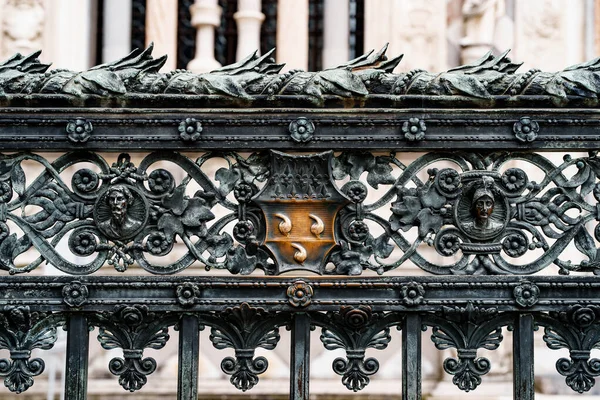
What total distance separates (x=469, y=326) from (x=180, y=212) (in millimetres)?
831

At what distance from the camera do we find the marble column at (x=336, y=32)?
7.66 metres

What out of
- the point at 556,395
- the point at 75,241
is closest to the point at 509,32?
the point at 556,395

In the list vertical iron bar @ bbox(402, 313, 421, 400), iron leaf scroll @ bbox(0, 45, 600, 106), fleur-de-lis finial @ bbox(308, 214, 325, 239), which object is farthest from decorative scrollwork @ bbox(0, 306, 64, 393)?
vertical iron bar @ bbox(402, 313, 421, 400)

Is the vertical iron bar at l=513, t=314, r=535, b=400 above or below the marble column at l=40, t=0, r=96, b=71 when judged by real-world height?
below

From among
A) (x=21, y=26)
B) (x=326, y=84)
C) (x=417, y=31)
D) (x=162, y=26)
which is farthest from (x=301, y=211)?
(x=21, y=26)

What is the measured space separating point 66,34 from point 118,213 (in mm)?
5294

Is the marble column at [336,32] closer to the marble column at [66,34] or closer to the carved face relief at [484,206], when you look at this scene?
the marble column at [66,34]

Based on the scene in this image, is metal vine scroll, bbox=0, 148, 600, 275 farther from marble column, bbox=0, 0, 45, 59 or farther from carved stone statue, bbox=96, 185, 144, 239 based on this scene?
marble column, bbox=0, 0, 45, 59

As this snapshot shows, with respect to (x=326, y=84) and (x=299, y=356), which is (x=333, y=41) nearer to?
(x=326, y=84)

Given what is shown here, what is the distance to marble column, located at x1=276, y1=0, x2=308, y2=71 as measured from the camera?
7.48 m

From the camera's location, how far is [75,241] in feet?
8.05

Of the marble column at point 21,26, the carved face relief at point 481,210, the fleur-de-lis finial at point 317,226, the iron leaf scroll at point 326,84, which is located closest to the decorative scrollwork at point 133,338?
the fleur-de-lis finial at point 317,226

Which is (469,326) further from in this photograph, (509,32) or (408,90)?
(509,32)

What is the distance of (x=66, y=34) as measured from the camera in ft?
24.1
